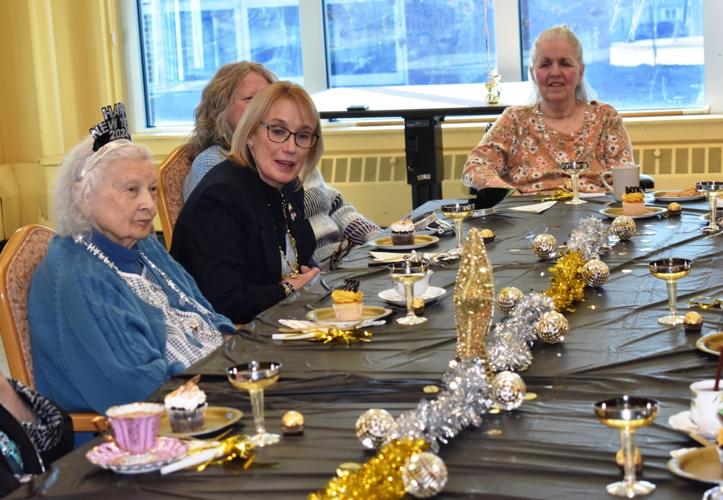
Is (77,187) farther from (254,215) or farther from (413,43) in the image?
(413,43)

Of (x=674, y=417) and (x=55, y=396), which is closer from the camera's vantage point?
(x=674, y=417)

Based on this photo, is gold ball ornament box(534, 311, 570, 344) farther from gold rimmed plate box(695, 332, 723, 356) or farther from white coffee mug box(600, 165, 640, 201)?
white coffee mug box(600, 165, 640, 201)

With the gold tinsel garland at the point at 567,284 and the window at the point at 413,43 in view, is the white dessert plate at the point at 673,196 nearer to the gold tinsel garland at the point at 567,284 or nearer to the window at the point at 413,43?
the gold tinsel garland at the point at 567,284

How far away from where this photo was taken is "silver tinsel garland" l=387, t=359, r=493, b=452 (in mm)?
1509

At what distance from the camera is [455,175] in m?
7.01

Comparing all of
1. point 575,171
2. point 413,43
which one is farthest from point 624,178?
point 413,43

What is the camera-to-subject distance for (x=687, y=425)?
154 cm

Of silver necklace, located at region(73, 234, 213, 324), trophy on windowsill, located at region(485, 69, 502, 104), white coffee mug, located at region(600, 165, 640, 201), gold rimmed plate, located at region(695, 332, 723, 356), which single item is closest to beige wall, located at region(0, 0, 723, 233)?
trophy on windowsill, located at region(485, 69, 502, 104)

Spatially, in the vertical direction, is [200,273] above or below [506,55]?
below

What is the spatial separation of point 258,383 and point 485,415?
33 cm

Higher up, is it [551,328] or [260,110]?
[260,110]

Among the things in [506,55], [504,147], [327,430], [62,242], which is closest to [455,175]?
[506,55]

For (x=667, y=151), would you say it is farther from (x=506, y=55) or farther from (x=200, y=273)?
(x=200, y=273)

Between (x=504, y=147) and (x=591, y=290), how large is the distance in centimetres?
214
